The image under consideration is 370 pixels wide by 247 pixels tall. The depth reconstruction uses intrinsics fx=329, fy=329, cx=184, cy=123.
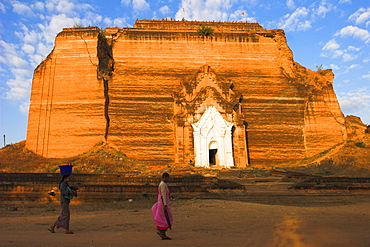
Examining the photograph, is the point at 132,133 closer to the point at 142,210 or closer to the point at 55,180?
the point at 55,180

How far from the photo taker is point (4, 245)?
527 centimetres

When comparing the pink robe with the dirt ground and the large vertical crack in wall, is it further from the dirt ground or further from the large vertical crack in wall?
the large vertical crack in wall

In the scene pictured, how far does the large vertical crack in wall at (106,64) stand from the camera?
26438 millimetres

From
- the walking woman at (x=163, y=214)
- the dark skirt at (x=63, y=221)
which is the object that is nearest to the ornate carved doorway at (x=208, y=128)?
the dark skirt at (x=63, y=221)

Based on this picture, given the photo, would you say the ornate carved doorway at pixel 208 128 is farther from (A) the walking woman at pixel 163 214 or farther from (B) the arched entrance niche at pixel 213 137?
(A) the walking woman at pixel 163 214

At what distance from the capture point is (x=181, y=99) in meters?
26.8

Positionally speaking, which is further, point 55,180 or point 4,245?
point 55,180

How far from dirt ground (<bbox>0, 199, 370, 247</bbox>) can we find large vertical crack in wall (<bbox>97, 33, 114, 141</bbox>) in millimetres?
15597

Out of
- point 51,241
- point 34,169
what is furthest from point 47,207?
point 34,169

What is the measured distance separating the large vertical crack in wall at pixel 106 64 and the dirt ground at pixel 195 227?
15597mm

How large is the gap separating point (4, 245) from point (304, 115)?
26289mm

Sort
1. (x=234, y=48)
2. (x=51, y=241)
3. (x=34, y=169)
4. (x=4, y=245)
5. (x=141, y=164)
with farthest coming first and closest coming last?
(x=234, y=48) < (x=141, y=164) < (x=34, y=169) < (x=51, y=241) < (x=4, y=245)

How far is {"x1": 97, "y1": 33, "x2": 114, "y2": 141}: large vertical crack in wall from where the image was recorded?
86.7 feet

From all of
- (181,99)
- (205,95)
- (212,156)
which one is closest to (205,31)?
(205,95)
